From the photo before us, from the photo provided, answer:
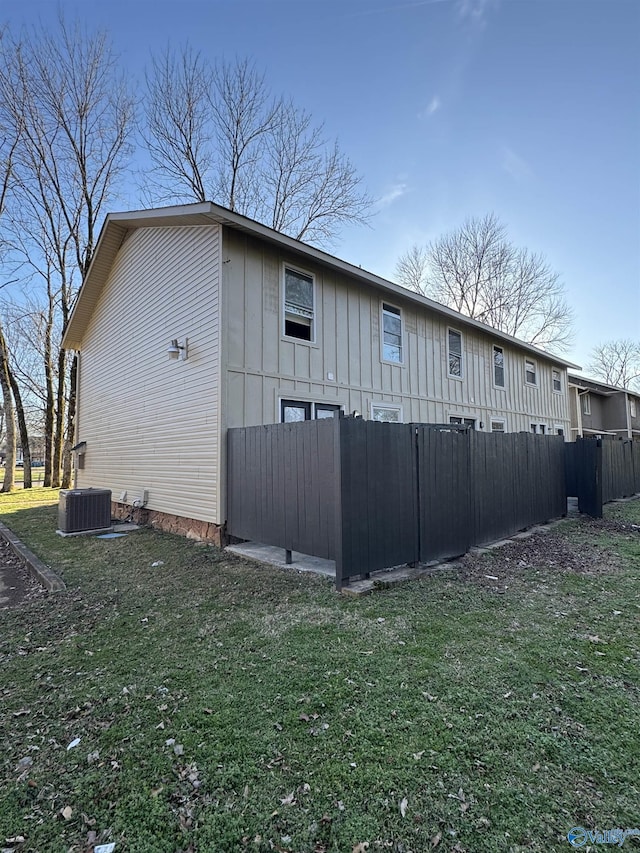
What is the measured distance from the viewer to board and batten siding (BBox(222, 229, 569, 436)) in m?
7.13

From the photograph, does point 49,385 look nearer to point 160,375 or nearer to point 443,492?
point 160,375

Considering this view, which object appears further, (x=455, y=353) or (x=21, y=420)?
(x=21, y=420)

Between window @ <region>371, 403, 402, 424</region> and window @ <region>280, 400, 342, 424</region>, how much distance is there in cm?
133

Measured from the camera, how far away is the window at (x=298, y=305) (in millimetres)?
7977

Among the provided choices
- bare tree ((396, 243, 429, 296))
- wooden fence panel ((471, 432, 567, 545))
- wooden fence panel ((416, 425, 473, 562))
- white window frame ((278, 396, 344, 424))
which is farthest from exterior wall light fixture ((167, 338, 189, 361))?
bare tree ((396, 243, 429, 296))

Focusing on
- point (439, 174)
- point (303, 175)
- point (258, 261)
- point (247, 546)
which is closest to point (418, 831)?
point (247, 546)

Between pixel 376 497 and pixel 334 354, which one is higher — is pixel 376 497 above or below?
below

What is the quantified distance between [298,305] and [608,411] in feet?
84.6

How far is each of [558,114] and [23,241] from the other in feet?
66.7

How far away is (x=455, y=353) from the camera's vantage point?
39.7ft

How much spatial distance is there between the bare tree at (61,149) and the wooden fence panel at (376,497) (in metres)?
17.9

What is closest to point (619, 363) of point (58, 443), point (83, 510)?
point (58, 443)

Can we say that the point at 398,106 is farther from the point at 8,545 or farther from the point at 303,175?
the point at 8,545

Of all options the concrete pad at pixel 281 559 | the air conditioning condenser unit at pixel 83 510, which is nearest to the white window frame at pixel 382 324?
the concrete pad at pixel 281 559
